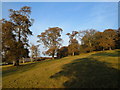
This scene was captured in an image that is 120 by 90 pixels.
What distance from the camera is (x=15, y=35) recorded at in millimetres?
27281

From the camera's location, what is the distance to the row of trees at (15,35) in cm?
2509

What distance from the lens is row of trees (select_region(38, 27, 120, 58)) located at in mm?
49281

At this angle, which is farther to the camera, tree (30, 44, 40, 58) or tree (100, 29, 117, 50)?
tree (30, 44, 40, 58)

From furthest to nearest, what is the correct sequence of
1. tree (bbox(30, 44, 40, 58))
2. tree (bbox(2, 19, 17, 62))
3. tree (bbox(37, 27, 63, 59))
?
tree (bbox(30, 44, 40, 58)) < tree (bbox(37, 27, 63, 59)) < tree (bbox(2, 19, 17, 62))

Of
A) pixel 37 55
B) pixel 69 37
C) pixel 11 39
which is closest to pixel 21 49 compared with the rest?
pixel 11 39

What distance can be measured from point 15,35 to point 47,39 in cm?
2340

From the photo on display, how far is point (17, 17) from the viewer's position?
27.6 meters

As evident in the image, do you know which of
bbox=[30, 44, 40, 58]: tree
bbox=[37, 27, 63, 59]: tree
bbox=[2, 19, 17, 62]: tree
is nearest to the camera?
bbox=[2, 19, 17, 62]: tree

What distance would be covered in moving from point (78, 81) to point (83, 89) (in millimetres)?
1172

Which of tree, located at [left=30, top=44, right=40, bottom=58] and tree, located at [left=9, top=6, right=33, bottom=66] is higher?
tree, located at [left=9, top=6, right=33, bottom=66]

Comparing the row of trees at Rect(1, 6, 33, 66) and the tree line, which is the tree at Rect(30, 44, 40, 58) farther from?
the row of trees at Rect(1, 6, 33, 66)

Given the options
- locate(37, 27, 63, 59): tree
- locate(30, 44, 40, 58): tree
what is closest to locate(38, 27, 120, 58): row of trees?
locate(37, 27, 63, 59): tree

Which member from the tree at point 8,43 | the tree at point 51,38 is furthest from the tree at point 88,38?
the tree at point 8,43

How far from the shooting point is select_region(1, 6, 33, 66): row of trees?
25.1 metres
